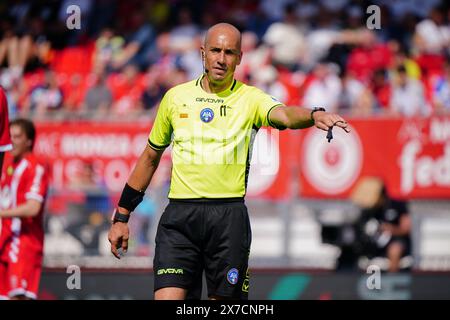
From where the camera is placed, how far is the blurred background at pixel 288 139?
43.0 ft

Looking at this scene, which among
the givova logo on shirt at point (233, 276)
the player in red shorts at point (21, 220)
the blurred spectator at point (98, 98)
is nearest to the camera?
the givova logo on shirt at point (233, 276)

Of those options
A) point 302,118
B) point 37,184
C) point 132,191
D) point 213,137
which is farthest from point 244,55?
point 302,118

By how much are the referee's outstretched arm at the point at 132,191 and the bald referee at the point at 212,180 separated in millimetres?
262

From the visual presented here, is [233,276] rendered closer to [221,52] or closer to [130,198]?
[130,198]

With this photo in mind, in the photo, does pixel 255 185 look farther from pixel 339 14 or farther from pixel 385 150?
pixel 339 14

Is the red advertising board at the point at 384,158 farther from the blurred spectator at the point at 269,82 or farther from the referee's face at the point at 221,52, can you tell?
the referee's face at the point at 221,52

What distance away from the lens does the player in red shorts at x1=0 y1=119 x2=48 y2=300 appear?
9.80 meters

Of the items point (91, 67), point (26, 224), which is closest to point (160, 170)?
point (26, 224)

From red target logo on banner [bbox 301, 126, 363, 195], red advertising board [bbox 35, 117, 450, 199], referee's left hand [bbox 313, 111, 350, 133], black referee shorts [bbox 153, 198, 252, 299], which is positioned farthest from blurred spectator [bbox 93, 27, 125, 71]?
referee's left hand [bbox 313, 111, 350, 133]

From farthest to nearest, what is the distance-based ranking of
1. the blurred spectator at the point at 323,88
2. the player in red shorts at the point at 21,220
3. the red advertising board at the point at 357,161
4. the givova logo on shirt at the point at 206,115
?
the blurred spectator at the point at 323,88 → the red advertising board at the point at 357,161 → the player in red shorts at the point at 21,220 → the givova logo on shirt at the point at 206,115

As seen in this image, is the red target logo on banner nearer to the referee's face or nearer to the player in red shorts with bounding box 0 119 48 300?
the player in red shorts with bounding box 0 119 48 300

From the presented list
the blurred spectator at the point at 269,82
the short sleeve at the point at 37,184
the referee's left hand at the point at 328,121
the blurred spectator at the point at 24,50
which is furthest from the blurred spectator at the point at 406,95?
the referee's left hand at the point at 328,121

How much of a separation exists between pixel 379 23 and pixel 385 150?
3.36 metres

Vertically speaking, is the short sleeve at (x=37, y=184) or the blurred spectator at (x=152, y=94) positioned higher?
the blurred spectator at (x=152, y=94)
